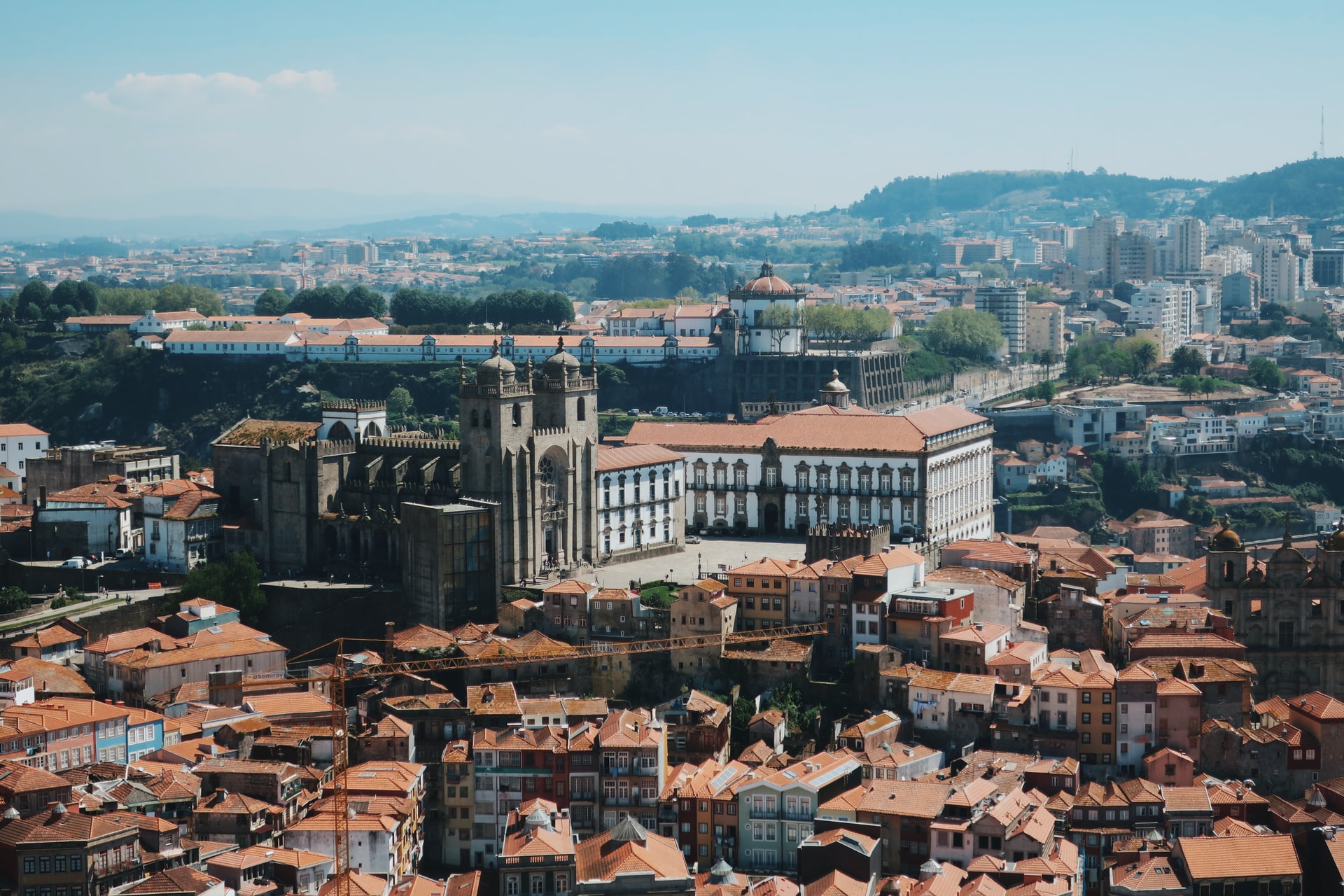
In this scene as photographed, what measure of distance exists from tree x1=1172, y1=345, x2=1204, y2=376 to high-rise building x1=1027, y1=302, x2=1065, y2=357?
27.2 metres

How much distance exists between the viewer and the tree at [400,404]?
117 metres

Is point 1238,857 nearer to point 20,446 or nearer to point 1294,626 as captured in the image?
point 1294,626

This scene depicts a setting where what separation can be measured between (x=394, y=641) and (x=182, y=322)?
82.2 meters

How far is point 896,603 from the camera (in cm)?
5928

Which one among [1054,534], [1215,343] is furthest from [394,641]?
[1215,343]

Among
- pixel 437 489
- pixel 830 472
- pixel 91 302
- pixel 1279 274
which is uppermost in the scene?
pixel 1279 274

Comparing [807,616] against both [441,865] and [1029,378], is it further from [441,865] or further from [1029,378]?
[1029,378]

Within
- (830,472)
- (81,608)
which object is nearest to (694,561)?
(830,472)

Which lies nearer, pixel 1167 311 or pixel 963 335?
pixel 963 335

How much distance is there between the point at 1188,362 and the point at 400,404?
5557cm

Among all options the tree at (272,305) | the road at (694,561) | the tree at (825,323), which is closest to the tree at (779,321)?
the tree at (825,323)

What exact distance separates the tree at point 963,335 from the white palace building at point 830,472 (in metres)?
64.9

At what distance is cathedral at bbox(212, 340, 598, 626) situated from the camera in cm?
6350

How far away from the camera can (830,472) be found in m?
74.8
